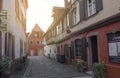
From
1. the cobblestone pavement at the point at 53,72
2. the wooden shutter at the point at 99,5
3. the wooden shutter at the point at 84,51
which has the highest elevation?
the wooden shutter at the point at 99,5

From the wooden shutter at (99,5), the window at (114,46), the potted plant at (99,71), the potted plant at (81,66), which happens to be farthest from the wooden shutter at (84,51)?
the window at (114,46)

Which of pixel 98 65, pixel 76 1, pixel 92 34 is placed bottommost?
pixel 98 65

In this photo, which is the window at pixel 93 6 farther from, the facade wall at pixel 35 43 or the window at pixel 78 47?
the facade wall at pixel 35 43

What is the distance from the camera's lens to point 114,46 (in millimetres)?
10391

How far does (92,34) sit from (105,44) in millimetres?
2308

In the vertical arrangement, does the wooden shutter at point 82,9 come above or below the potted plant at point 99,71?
above

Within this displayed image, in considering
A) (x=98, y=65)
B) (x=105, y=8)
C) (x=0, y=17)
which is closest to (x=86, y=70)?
(x=98, y=65)

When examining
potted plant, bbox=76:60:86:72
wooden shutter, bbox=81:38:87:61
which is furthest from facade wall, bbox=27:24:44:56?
potted plant, bbox=76:60:86:72

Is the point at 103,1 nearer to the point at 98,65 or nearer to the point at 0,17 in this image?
the point at 98,65

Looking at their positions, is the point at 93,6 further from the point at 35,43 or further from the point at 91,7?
the point at 35,43

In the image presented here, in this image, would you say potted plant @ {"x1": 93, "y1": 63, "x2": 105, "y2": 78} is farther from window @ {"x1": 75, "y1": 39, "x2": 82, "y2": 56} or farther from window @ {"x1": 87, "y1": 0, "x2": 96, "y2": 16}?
window @ {"x1": 75, "y1": 39, "x2": 82, "y2": 56}

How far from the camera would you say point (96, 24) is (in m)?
12.6

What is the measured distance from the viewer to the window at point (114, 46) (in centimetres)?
1009

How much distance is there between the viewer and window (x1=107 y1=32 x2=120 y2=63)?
33.1 feet
